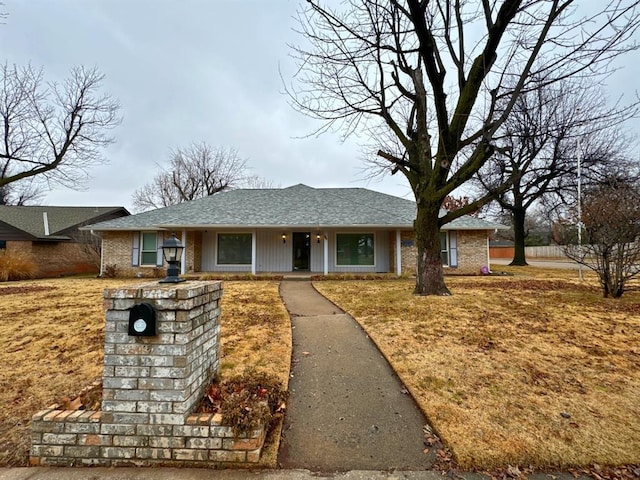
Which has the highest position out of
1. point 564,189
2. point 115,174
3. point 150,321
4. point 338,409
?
point 115,174

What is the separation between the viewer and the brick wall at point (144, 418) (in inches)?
82.0

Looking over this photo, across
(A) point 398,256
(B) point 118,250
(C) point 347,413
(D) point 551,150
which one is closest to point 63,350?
(C) point 347,413

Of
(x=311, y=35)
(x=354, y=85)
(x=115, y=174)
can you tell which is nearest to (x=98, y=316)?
(x=311, y=35)

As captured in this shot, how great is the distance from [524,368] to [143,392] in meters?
3.92

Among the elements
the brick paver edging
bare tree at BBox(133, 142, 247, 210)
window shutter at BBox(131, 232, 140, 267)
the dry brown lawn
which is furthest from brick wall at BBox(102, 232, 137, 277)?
bare tree at BBox(133, 142, 247, 210)

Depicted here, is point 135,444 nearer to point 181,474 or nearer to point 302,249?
point 181,474

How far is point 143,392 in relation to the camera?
6.89 ft

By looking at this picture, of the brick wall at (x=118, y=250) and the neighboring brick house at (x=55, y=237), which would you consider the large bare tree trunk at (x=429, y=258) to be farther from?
the neighboring brick house at (x=55, y=237)

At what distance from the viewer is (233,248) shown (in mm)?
14422

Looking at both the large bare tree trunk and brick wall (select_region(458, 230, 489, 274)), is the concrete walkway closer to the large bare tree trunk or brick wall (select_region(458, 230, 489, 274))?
the large bare tree trunk

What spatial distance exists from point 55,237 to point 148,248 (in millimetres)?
6255

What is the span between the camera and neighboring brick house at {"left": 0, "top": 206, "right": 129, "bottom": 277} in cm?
1440

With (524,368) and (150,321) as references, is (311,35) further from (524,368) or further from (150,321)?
(524,368)

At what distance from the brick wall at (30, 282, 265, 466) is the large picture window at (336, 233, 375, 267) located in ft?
39.9
